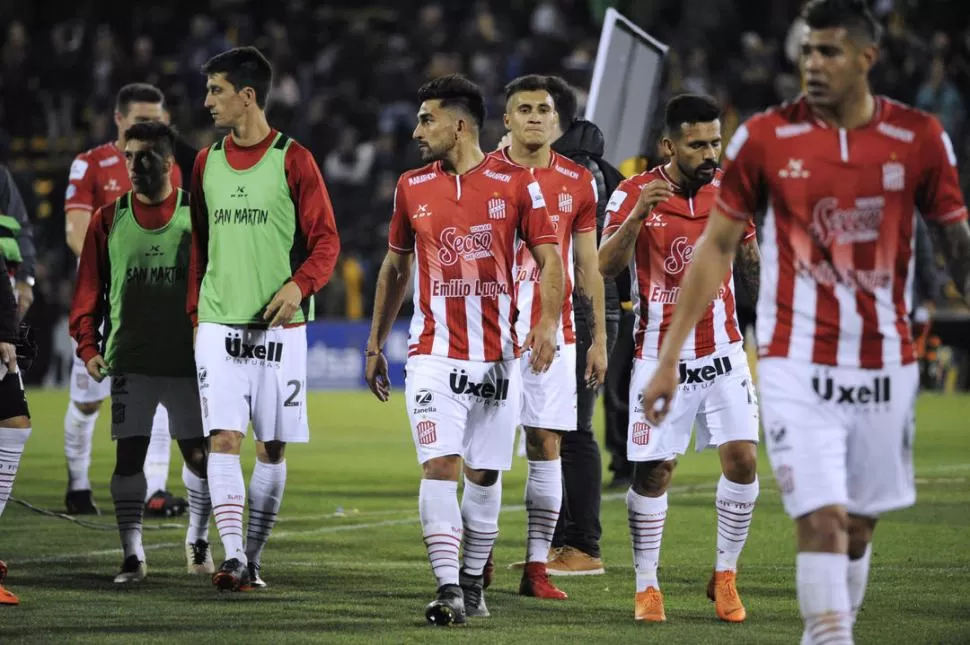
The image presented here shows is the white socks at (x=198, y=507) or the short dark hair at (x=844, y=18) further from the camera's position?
the white socks at (x=198, y=507)

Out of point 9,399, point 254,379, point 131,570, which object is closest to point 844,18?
point 254,379

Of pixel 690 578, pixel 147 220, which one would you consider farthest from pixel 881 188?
pixel 147 220

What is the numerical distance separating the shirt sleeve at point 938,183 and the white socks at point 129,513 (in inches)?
177

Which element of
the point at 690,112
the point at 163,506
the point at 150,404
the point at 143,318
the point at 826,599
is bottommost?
the point at 163,506

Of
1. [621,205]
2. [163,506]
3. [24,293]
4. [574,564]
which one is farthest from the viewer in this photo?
[163,506]

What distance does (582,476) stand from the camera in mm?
8680

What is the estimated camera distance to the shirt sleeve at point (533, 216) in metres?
7.07

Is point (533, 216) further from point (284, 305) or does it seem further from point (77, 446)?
point (77, 446)

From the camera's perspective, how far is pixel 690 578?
835cm

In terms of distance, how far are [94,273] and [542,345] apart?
8.79 ft

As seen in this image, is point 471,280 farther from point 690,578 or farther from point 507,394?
point 690,578

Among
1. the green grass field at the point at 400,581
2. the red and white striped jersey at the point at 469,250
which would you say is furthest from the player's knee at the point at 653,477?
the red and white striped jersey at the point at 469,250

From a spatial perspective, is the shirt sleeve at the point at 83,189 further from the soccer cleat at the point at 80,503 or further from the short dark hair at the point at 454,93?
the short dark hair at the point at 454,93

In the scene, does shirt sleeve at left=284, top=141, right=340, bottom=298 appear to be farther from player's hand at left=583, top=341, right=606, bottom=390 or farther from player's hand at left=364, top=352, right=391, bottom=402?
player's hand at left=583, top=341, right=606, bottom=390
